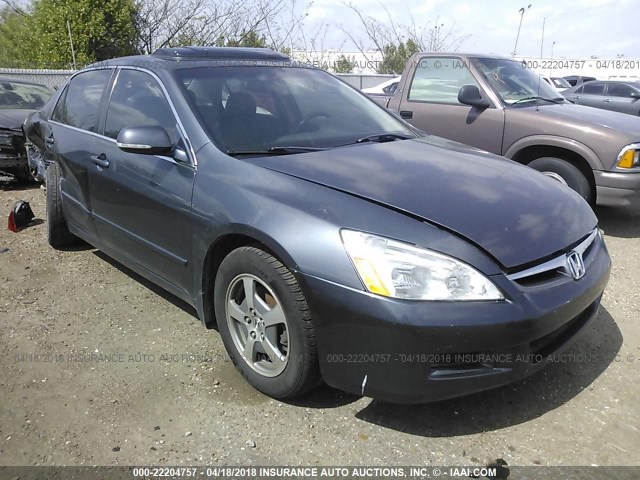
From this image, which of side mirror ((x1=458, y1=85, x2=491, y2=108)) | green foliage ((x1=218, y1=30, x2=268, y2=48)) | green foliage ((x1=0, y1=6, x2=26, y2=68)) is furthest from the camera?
green foliage ((x1=0, y1=6, x2=26, y2=68))

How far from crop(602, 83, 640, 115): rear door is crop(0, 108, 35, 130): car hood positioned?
46.8 feet

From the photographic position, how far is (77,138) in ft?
13.5

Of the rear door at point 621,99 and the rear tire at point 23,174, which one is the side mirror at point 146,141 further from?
the rear door at point 621,99

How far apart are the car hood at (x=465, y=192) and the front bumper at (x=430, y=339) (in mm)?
222

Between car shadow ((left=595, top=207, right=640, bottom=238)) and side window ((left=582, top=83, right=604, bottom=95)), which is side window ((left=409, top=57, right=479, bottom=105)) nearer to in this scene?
car shadow ((left=595, top=207, right=640, bottom=238))

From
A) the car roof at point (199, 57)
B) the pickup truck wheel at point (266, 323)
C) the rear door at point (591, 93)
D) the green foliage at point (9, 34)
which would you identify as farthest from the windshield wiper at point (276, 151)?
the green foliage at point (9, 34)

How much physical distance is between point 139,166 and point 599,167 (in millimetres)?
4176

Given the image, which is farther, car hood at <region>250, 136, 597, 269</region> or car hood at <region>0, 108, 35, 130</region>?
car hood at <region>0, 108, 35, 130</region>

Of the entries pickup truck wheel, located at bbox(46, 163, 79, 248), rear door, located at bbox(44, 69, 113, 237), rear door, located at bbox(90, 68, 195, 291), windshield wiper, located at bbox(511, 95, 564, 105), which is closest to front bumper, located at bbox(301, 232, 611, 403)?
rear door, located at bbox(90, 68, 195, 291)

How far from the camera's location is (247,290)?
270cm

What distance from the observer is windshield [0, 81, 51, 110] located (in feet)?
26.3

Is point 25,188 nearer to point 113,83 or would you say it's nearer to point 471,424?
point 113,83

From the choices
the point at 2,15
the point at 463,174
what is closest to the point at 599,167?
the point at 463,174

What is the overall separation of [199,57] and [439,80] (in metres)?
3.56
